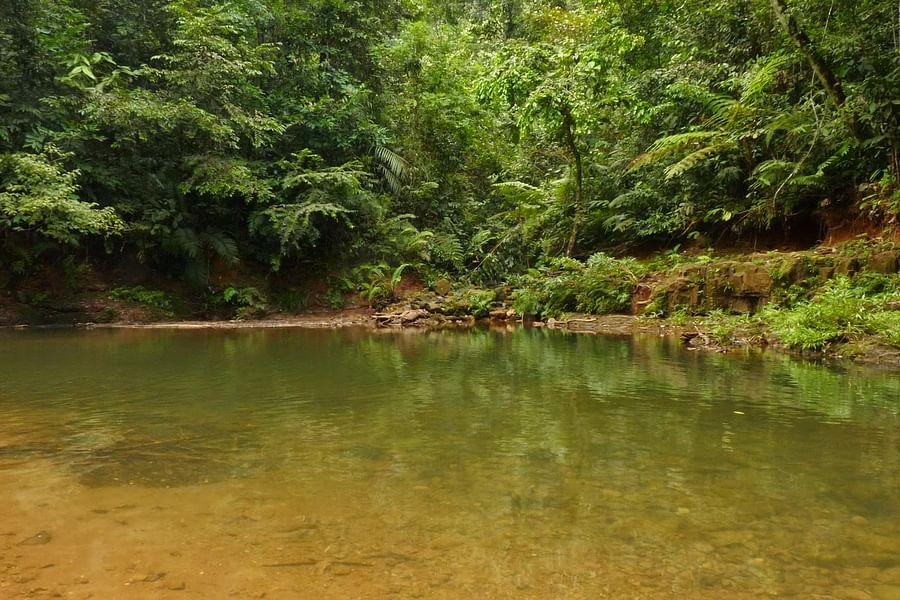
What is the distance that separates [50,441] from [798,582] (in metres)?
3.74

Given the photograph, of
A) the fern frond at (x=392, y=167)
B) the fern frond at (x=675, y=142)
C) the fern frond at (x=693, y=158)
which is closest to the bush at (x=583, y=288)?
the fern frond at (x=693, y=158)

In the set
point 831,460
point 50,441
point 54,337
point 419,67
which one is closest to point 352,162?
point 419,67

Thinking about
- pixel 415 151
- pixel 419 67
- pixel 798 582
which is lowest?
pixel 798 582

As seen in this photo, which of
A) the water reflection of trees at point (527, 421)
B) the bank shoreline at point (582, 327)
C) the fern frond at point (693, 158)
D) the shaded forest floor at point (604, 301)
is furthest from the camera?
the fern frond at point (693, 158)

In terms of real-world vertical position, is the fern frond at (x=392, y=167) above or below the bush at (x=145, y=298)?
above

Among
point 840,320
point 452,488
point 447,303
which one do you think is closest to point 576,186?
point 447,303

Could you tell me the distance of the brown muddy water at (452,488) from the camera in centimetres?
195

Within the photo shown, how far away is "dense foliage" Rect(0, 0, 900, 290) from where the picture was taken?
456 inches

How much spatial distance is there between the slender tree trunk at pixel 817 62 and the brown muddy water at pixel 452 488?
6.60 m

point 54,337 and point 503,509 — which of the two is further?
point 54,337

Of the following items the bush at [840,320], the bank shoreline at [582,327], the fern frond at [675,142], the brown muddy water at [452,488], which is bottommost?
the brown muddy water at [452,488]

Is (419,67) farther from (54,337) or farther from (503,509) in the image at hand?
(503,509)

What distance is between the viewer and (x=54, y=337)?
1062cm

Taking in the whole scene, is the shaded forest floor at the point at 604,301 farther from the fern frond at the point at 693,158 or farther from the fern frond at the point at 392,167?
the fern frond at the point at 392,167
